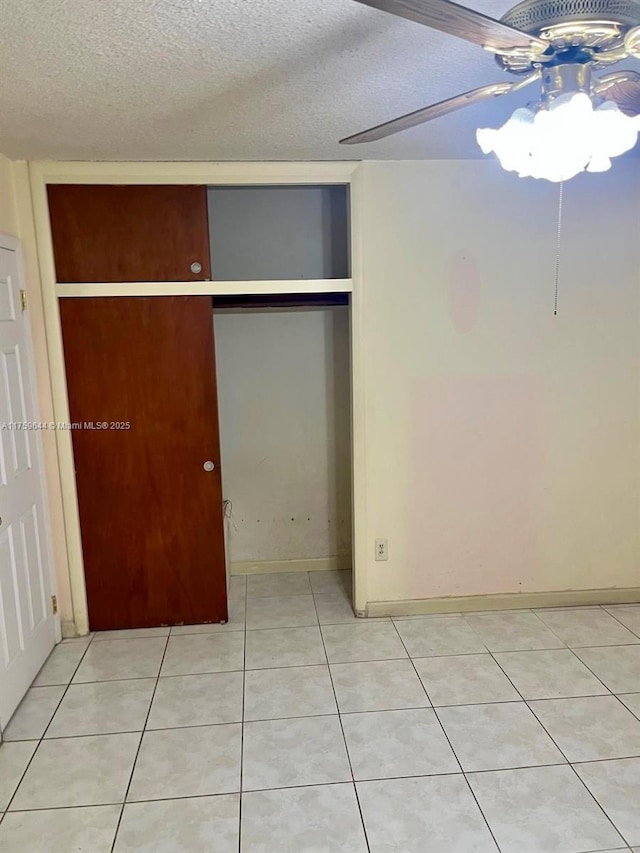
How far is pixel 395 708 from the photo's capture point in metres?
2.49

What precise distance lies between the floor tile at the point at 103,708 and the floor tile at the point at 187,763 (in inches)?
6.2

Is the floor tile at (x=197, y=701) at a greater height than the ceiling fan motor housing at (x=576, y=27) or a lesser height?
lesser

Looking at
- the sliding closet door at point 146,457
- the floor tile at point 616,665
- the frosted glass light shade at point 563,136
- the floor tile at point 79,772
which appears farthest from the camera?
the sliding closet door at point 146,457

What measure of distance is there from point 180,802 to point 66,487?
5.33 ft

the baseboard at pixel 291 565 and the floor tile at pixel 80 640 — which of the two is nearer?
the floor tile at pixel 80 640

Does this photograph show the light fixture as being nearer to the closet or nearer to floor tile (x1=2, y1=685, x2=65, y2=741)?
the closet

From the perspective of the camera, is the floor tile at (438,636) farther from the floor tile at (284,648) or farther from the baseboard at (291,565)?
the baseboard at (291,565)

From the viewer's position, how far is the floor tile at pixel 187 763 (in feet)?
6.82

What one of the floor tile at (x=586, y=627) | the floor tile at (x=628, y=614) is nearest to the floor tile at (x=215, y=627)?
the floor tile at (x=586, y=627)

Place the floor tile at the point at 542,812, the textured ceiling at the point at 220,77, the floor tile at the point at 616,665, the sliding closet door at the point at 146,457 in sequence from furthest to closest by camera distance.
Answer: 1. the sliding closet door at the point at 146,457
2. the floor tile at the point at 616,665
3. the floor tile at the point at 542,812
4. the textured ceiling at the point at 220,77

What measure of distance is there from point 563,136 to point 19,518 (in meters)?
2.53

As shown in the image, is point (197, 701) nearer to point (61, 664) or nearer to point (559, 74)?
point (61, 664)

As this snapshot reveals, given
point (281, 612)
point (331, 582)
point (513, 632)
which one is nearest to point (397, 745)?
point (513, 632)

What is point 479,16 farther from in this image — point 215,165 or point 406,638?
point 406,638
